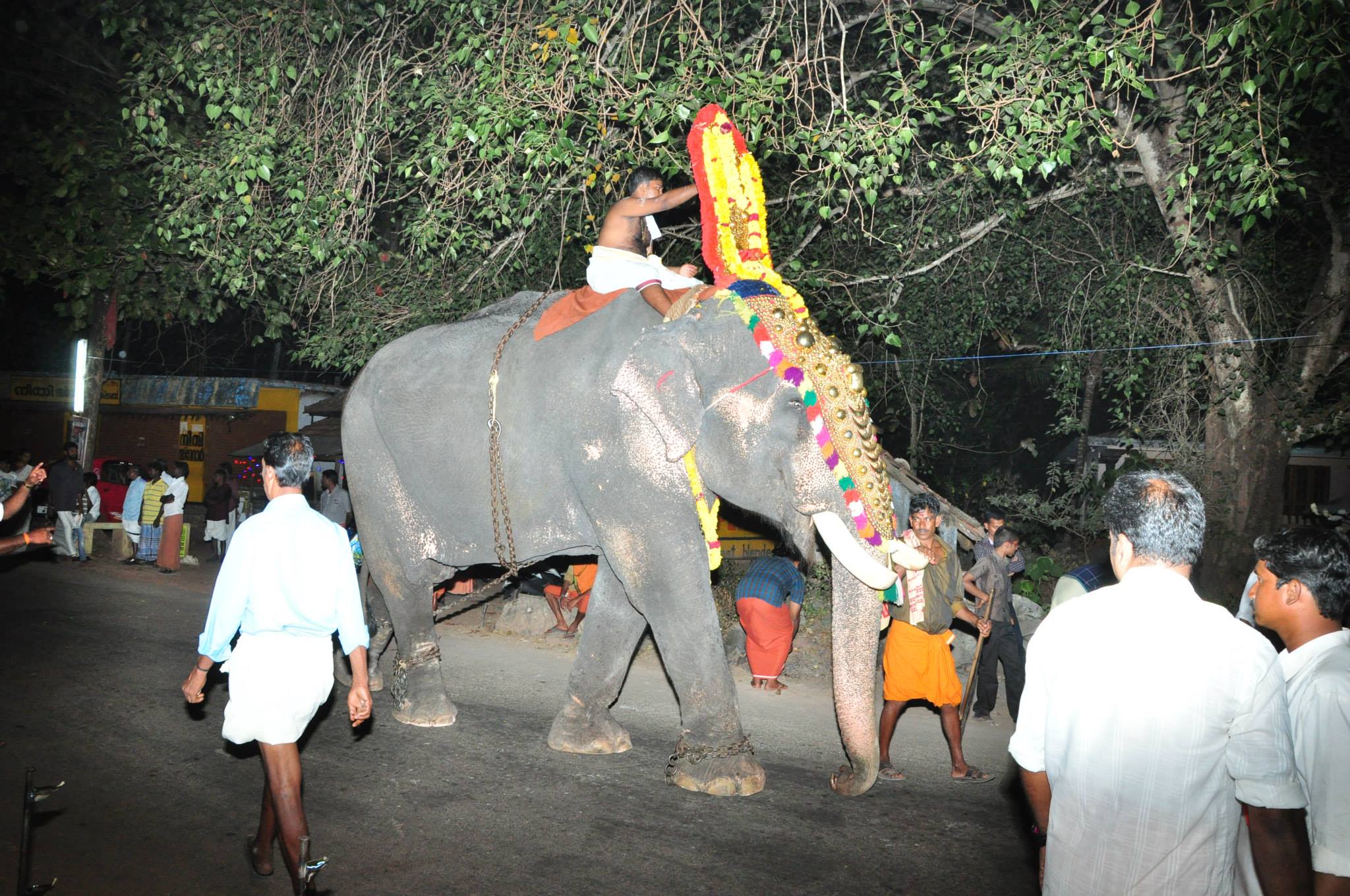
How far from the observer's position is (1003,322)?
36.9 feet

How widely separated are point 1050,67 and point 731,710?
4229 millimetres

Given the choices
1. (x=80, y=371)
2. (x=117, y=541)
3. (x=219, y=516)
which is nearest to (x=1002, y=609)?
(x=219, y=516)

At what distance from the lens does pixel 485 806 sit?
473 cm

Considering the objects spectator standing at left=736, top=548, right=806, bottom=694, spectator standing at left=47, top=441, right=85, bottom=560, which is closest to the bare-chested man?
spectator standing at left=736, top=548, right=806, bottom=694

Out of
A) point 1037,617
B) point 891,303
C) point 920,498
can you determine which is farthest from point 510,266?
point 1037,617

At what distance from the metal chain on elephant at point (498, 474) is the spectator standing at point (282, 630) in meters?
1.76

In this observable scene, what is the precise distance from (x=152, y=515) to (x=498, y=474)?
954 centimetres

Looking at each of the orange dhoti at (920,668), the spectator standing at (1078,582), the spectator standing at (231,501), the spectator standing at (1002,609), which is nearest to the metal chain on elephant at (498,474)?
the orange dhoti at (920,668)

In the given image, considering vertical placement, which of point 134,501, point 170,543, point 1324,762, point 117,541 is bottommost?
point 117,541

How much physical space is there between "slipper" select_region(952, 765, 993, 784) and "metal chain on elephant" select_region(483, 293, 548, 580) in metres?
2.66

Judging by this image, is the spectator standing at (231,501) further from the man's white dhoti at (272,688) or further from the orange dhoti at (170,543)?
the man's white dhoti at (272,688)

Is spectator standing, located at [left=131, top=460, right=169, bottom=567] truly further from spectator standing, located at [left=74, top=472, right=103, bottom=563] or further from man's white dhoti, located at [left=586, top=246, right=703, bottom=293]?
man's white dhoti, located at [left=586, top=246, right=703, bottom=293]

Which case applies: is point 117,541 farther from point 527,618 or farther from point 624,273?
point 624,273

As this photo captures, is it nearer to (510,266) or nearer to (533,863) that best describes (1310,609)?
(533,863)
